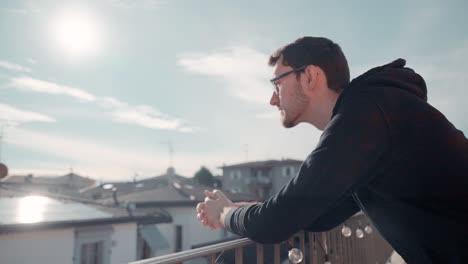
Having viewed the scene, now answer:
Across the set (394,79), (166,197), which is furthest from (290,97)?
(166,197)

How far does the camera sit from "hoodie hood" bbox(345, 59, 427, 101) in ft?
3.89

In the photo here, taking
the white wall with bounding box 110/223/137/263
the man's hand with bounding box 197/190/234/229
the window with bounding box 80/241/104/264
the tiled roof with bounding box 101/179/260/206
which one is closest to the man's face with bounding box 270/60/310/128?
the man's hand with bounding box 197/190/234/229

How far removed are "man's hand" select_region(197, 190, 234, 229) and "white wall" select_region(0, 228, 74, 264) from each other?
34.4 feet

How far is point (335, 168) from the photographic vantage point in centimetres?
104

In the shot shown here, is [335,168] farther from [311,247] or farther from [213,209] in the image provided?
[311,247]

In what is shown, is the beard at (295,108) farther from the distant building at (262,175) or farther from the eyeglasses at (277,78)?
the distant building at (262,175)

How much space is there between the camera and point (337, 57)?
151 centimetres

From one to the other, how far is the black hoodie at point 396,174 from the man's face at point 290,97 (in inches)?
16.2

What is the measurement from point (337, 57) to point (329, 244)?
151 cm

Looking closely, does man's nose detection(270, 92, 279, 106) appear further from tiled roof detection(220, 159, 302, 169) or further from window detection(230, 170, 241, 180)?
window detection(230, 170, 241, 180)

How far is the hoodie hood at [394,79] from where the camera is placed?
1.19m

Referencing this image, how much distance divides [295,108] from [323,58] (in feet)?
0.84

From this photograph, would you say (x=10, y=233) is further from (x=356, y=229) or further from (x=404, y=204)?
(x=404, y=204)

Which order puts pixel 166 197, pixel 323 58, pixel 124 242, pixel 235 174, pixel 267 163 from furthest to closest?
1. pixel 235 174
2. pixel 267 163
3. pixel 166 197
4. pixel 124 242
5. pixel 323 58
